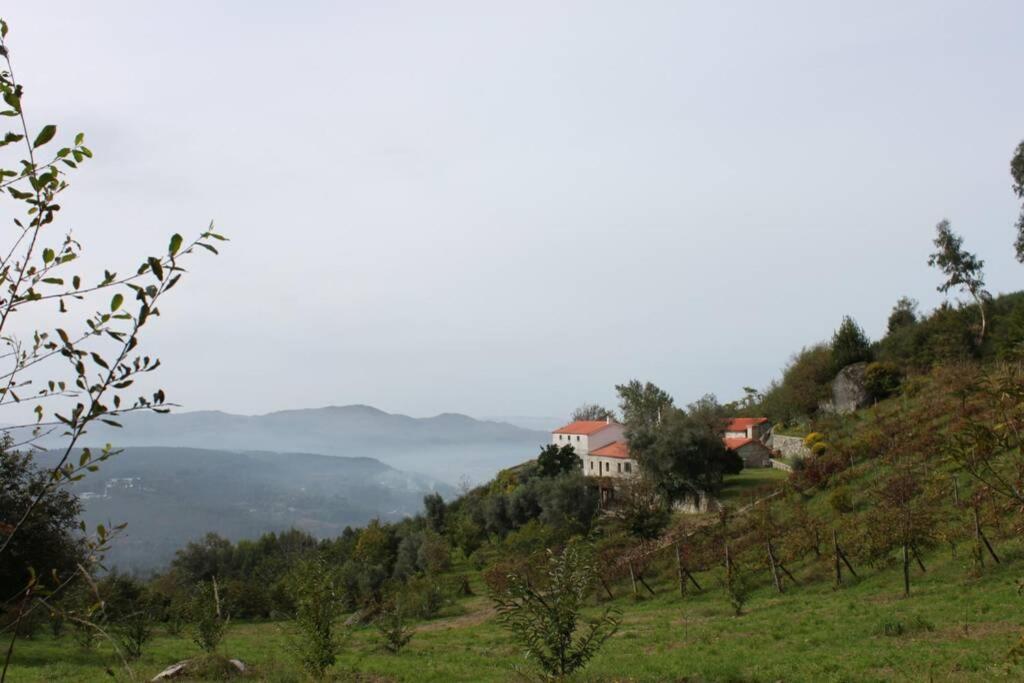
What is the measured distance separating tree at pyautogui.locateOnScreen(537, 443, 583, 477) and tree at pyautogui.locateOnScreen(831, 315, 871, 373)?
910 inches

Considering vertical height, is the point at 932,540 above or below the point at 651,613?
above

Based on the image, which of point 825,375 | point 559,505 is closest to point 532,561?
point 559,505

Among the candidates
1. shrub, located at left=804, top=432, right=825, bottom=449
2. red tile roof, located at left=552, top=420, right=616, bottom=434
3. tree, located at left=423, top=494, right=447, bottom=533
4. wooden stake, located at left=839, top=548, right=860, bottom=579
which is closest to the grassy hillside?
wooden stake, located at left=839, top=548, right=860, bottom=579

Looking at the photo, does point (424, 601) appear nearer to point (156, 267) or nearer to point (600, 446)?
point (600, 446)

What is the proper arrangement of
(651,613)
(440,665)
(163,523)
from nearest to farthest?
(440,665) → (651,613) → (163,523)

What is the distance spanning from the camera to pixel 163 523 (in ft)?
538

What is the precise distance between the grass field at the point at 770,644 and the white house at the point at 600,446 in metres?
29.7

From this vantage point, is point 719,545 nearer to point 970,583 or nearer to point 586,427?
point 970,583

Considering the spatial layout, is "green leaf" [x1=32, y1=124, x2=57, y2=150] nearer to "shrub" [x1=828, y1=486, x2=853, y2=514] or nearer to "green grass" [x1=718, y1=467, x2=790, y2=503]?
"shrub" [x1=828, y1=486, x2=853, y2=514]

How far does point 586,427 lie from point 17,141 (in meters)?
69.6

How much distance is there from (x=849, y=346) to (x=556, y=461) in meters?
25.9

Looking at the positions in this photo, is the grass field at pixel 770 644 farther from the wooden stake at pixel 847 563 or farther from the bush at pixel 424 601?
the bush at pixel 424 601

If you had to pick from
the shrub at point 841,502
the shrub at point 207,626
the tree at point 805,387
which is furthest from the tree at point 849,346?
the shrub at point 207,626

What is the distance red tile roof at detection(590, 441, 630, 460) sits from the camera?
59.1 meters
